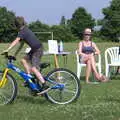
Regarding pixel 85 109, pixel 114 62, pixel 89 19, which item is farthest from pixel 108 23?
pixel 85 109

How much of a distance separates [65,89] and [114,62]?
15.9ft

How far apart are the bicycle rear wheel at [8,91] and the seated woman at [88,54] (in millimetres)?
4185

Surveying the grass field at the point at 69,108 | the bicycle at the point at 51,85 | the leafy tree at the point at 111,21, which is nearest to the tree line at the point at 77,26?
the leafy tree at the point at 111,21

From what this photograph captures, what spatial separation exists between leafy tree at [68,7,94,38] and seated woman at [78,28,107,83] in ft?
226

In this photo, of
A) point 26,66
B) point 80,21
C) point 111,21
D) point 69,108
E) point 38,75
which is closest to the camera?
point 69,108

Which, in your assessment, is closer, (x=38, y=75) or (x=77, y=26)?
(x=38, y=75)

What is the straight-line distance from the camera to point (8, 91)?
9.48 metres

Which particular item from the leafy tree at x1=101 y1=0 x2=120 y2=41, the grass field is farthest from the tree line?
the grass field

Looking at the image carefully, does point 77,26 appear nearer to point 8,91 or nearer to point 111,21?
point 111,21

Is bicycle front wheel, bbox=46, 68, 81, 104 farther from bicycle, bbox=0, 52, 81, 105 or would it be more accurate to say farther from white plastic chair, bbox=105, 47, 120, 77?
white plastic chair, bbox=105, 47, 120, 77

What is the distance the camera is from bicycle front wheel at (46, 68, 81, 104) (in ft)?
31.1

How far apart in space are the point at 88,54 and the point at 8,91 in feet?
14.6

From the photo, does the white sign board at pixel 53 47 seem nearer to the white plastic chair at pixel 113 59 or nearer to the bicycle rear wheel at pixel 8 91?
the white plastic chair at pixel 113 59

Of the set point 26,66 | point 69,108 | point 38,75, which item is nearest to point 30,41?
point 26,66
